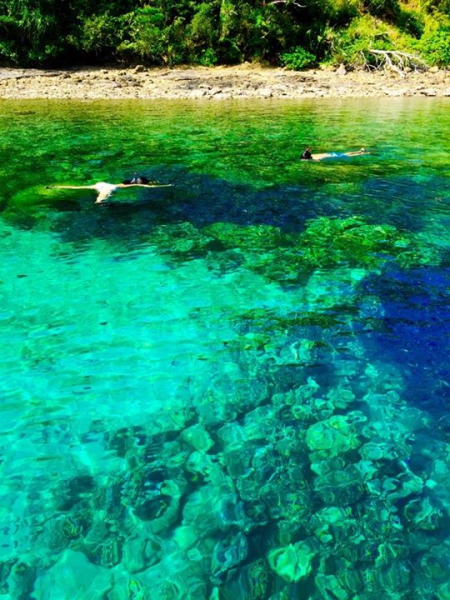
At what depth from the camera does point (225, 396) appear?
4.82 metres

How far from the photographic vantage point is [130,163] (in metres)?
14.4

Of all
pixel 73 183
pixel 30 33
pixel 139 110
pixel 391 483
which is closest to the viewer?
pixel 391 483

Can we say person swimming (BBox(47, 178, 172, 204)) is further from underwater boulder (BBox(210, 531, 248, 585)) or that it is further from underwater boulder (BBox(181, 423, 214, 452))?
underwater boulder (BBox(210, 531, 248, 585))

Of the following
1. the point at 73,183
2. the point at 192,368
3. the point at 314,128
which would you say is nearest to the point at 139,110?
the point at 314,128

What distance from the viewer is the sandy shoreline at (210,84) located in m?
30.0

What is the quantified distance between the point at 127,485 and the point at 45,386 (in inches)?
68.6

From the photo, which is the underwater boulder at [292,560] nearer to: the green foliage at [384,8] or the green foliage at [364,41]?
the green foliage at [364,41]

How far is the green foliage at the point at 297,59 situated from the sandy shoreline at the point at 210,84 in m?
0.98

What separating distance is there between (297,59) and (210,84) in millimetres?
8421

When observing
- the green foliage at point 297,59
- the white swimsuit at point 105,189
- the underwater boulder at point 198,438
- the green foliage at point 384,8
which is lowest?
the underwater boulder at point 198,438

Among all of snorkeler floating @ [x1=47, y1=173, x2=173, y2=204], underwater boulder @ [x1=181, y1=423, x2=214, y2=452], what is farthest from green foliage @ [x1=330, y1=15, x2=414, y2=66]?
underwater boulder @ [x1=181, y1=423, x2=214, y2=452]

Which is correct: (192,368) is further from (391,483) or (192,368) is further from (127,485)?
(391,483)

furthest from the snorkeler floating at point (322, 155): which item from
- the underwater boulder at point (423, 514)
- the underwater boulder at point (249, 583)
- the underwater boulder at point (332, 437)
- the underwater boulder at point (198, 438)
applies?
the underwater boulder at point (249, 583)

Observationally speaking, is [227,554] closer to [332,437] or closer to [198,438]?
[198,438]
